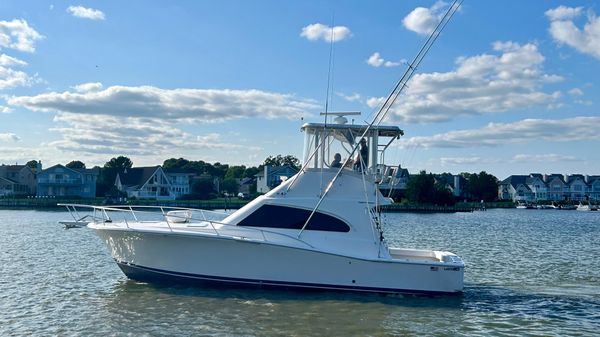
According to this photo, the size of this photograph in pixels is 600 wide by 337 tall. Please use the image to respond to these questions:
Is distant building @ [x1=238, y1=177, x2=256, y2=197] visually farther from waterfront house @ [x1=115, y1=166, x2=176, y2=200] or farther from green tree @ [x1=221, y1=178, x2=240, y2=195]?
waterfront house @ [x1=115, y1=166, x2=176, y2=200]

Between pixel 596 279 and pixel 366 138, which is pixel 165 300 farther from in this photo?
pixel 596 279

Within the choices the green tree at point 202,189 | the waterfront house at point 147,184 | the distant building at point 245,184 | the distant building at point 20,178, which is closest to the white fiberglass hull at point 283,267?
the waterfront house at point 147,184

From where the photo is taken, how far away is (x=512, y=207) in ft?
371

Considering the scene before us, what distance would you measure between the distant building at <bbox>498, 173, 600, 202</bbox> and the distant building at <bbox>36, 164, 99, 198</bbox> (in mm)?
93582

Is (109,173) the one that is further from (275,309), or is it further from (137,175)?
(275,309)

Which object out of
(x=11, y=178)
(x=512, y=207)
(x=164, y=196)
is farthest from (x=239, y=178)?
(x=512, y=207)

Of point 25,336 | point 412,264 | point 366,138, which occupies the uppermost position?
point 366,138

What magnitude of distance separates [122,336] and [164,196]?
81.5 m

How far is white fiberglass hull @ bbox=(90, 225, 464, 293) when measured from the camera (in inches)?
512

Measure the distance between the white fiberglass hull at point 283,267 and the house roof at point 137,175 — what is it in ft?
259

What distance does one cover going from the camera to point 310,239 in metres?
13.4

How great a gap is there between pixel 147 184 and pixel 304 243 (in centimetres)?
7966

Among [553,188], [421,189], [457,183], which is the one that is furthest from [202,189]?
[553,188]

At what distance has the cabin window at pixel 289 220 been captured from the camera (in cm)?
1361
